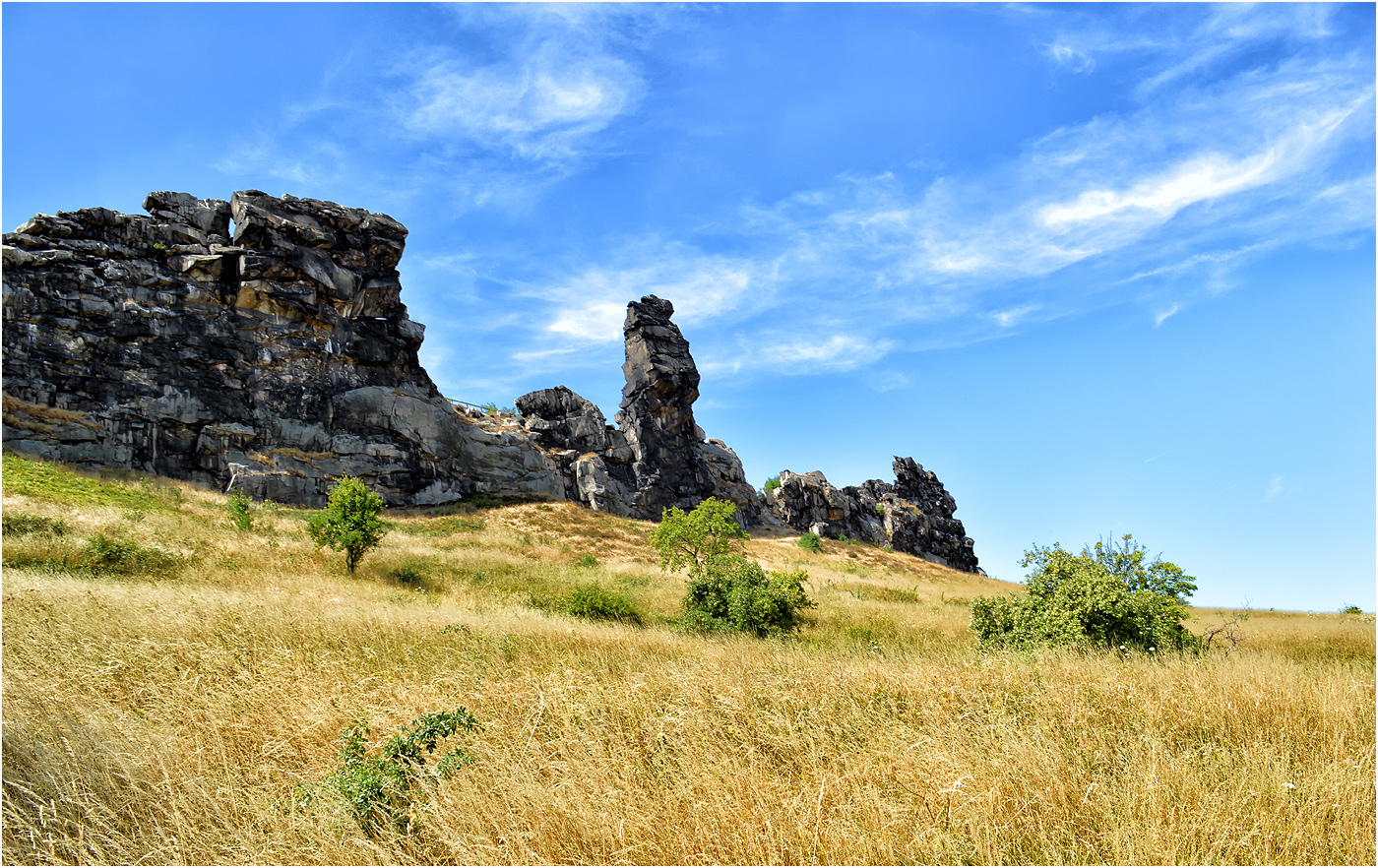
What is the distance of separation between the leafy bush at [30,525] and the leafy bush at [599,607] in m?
16.6

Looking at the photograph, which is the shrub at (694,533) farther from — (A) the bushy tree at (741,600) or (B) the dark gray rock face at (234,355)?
(B) the dark gray rock face at (234,355)

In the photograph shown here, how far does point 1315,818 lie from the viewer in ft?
13.6

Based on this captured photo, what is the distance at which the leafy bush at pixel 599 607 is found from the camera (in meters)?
16.1

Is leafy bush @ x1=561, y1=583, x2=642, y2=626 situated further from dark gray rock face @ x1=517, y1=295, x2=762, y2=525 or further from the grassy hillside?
dark gray rock face @ x1=517, y1=295, x2=762, y2=525

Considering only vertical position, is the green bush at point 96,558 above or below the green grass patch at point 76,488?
below

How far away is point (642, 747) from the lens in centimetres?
537

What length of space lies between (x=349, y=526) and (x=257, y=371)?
31126mm

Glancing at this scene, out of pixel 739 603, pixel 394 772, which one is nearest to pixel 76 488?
pixel 739 603

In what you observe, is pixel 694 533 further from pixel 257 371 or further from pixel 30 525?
pixel 257 371

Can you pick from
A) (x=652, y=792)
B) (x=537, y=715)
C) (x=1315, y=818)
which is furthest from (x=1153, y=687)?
(x=537, y=715)

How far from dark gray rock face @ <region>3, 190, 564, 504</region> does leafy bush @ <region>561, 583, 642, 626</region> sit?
36.9 metres

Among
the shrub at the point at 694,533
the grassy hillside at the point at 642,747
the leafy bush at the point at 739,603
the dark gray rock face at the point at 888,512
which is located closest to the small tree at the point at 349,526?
the shrub at the point at 694,533

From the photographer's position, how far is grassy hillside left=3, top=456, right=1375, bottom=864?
404 centimetres

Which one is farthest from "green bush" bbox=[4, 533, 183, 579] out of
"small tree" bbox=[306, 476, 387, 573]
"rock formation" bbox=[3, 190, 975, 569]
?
"rock formation" bbox=[3, 190, 975, 569]
